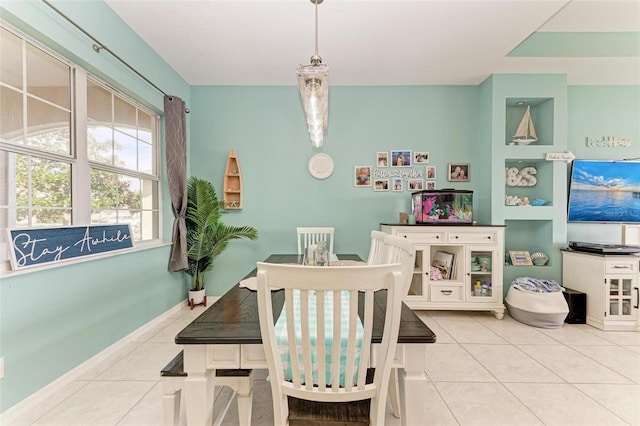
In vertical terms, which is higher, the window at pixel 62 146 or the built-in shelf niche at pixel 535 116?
the built-in shelf niche at pixel 535 116

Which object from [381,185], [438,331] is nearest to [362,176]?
[381,185]

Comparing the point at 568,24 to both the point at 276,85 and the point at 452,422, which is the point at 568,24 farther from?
the point at 452,422

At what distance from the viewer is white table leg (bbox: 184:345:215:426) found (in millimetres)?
1010

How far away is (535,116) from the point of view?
3.48 metres

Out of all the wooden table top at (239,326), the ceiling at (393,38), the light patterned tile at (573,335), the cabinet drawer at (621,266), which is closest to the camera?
the wooden table top at (239,326)

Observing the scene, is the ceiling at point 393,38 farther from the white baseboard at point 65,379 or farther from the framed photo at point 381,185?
the white baseboard at point 65,379

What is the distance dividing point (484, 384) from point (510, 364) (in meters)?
0.43

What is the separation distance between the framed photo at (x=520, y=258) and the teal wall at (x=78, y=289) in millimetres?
3954

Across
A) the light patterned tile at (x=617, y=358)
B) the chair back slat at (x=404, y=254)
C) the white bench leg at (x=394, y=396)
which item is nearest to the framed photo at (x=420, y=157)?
the chair back slat at (x=404, y=254)

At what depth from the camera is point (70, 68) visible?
2039 millimetres

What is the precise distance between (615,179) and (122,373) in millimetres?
5268

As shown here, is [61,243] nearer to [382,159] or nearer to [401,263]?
[401,263]

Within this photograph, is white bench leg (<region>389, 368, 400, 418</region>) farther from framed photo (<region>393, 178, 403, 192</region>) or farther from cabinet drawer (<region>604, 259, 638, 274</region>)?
cabinet drawer (<region>604, 259, 638, 274</region>)

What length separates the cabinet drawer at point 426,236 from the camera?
10.00 feet
